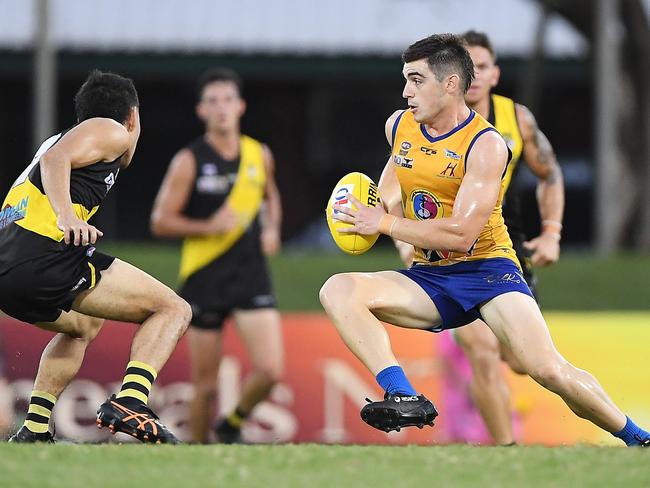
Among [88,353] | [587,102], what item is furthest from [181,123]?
[88,353]

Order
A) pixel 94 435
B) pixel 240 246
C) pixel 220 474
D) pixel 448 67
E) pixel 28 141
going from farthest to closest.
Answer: pixel 28 141
pixel 94 435
pixel 240 246
pixel 448 67
pixel 220 474

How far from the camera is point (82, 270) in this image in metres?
7.09

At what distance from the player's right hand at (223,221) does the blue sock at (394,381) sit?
408 cm

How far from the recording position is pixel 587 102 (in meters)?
25.2

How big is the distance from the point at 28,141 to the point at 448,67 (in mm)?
18122

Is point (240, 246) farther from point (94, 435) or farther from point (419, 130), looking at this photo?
point (419, 130)

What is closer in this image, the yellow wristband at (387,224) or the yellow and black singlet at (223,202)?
the yellow wristband at (387,224)

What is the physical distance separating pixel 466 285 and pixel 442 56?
3.86ft

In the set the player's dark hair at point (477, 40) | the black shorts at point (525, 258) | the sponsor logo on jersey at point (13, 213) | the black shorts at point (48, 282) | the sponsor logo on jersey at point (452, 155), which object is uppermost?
the player's dark hair at point (477, 40)

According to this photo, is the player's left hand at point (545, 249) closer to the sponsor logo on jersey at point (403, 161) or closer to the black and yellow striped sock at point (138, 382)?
the sponsor logo on jersey at point (403, 161)

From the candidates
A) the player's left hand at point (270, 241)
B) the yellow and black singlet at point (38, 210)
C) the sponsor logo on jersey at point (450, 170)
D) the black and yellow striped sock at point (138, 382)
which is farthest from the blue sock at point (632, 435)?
the player's left hand at point (270, 241)

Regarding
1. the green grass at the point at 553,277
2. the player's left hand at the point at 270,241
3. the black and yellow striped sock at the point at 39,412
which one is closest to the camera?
the black and yellow striped sock at the point at 39,412

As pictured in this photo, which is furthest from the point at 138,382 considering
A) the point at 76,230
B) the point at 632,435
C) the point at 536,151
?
the point at 536,151

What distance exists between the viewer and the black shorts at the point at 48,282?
6.96 meters
